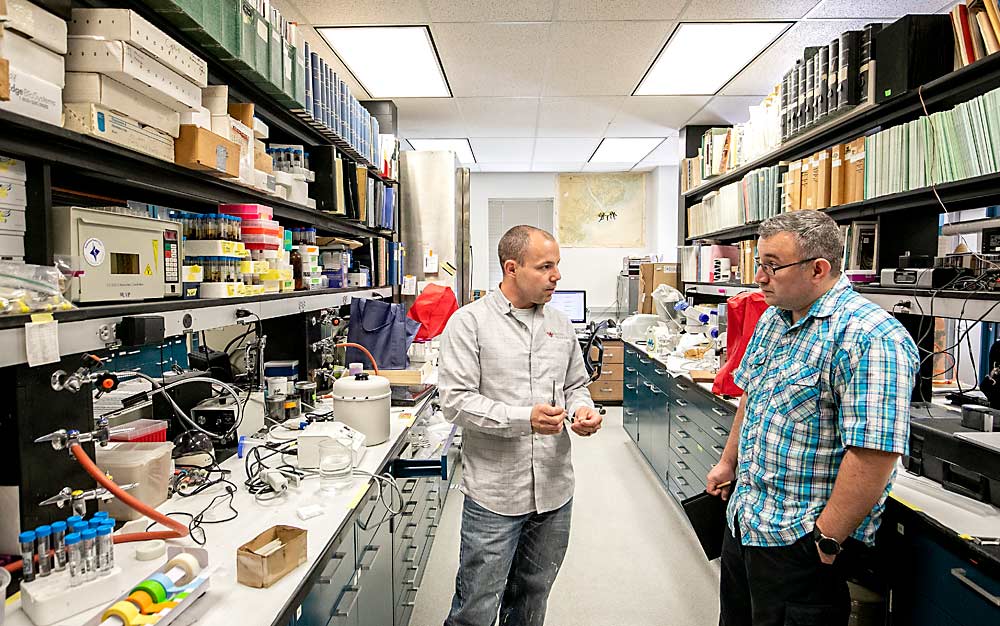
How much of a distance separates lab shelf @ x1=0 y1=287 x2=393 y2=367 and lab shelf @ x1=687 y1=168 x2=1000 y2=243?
2642 mm

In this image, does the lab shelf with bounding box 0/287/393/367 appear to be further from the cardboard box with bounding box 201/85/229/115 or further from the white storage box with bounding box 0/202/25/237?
the cardboard box with bounding box 201/85/229/115

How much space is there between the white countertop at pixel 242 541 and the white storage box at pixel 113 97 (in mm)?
1038

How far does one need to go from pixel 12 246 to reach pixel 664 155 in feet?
21.8

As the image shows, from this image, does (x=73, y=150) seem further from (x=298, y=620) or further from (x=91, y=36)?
(x=298, y=620)

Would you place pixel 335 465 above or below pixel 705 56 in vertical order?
below

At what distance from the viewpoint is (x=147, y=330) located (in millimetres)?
1503

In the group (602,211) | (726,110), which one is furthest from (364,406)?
(602,211)

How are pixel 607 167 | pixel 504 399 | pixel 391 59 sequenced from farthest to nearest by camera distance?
pixel 607 167 < pixel 391 59 < pixel 504 399

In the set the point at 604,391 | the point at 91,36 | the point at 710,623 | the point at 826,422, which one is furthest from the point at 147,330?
the point at 604,391

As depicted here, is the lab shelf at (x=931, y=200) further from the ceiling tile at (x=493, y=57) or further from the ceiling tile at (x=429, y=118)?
the ceiling tile at (x=429, y=118)

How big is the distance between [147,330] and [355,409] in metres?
0.84

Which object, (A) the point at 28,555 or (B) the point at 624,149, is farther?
(B) the point at 624,149

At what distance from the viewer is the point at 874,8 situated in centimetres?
321

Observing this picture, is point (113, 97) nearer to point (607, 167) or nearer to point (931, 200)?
point (931, 200)
